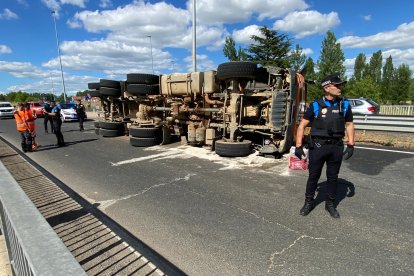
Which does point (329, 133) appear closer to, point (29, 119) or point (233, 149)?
point (233, 149)

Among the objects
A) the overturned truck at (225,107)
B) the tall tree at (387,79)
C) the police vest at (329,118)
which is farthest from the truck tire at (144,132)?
the tall tree at (387,79)

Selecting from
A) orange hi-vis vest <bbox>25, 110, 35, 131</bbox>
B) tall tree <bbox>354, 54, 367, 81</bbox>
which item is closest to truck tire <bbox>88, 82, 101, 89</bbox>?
orange hi-vis vest <bbox>25, 110, 35, 131</bbox>

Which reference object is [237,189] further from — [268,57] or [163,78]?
[268,57]

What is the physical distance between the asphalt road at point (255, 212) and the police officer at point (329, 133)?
0.37 meters

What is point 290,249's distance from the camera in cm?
330

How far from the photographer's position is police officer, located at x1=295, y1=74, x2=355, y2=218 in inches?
154

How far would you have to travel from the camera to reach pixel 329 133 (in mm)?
3936

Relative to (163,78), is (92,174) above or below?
below

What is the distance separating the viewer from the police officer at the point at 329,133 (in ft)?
12.9

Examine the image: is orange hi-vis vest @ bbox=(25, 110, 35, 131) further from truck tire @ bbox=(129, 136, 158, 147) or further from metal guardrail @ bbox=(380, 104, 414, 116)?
metal guardrail @ bbox=(380, 104, 414, 116)

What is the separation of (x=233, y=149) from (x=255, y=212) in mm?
3334

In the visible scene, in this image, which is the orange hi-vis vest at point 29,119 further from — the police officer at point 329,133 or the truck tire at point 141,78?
the police officer at point 329,133

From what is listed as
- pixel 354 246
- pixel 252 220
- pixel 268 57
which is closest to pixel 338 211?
pixel 354 246

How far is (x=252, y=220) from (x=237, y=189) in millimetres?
1290
